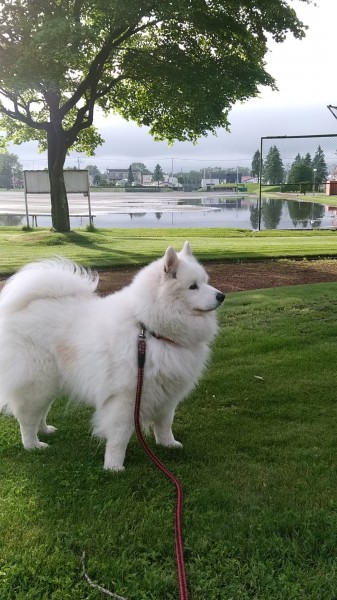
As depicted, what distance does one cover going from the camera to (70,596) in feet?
7.34

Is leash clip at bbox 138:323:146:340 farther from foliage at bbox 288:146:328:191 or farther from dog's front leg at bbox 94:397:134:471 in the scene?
foliage at bbox 288:146:328:191

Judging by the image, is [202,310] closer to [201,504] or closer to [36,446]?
[201,504]

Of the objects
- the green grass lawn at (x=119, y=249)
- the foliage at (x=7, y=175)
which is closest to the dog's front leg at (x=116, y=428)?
the green grass lawn at (x=119, y=249)

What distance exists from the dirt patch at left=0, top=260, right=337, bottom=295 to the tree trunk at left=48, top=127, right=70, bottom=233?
32.0 ft

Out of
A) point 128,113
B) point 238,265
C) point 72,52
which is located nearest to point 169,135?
point 128,113

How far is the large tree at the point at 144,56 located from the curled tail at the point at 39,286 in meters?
12.7

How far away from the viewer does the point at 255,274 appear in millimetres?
10703

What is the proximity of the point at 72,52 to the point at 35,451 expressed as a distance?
1360cm

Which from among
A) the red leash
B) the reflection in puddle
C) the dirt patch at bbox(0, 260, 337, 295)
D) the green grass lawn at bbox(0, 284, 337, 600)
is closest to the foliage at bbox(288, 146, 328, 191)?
the reflection in puddle

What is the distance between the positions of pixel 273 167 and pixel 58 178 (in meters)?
9.31

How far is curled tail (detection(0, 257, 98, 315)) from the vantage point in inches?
141

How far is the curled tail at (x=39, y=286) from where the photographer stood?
3.58 meters

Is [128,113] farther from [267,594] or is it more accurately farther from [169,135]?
[267,594]

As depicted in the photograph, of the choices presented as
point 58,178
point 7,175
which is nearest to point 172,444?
point 58,178
